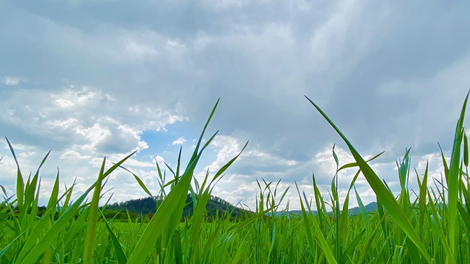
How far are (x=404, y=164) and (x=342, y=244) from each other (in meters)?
0.30

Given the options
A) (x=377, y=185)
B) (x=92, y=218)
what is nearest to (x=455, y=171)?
(x=377, y=185)

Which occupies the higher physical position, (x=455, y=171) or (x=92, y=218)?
(x=455, y=171)

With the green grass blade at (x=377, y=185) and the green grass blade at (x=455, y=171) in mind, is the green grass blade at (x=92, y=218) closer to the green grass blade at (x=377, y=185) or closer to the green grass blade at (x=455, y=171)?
the green grass blade at (x=377, y=185)

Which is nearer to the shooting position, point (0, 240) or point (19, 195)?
point (19, 195)

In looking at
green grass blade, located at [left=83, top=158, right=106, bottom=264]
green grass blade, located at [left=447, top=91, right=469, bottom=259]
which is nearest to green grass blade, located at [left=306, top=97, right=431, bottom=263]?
green grass blade, located at [left=447, top=91, right=469, bottom=259]

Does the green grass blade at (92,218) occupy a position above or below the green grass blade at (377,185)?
below

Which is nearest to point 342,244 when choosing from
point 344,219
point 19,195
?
point 344,219

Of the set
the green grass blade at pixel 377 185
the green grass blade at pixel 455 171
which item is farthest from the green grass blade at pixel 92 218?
the green grass blade at pixel 455 171

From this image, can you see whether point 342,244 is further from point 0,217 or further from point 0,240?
point 0,240

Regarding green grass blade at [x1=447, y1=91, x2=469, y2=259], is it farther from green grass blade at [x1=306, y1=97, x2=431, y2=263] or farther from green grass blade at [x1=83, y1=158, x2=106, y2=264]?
green grass blade at [x1=83, y1=158, x2=106, y2=264]

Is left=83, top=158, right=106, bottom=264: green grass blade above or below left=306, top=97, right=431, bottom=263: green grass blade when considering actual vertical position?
below

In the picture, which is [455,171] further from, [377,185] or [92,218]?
[92,218]

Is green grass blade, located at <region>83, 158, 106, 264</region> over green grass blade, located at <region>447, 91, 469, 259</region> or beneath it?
beneath

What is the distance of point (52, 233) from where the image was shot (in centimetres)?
57
